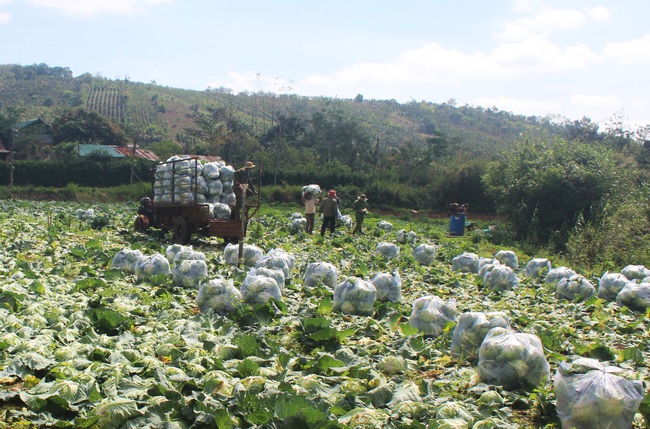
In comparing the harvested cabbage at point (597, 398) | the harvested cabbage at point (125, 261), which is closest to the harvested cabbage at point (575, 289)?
the harvested cabbage at point (597, 398)

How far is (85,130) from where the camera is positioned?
6053 cm

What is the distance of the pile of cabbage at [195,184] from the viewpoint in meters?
14.6

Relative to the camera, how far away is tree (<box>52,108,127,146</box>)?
59.8 m

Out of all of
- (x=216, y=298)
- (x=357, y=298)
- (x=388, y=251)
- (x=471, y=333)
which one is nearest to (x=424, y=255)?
(x=388, y=251)

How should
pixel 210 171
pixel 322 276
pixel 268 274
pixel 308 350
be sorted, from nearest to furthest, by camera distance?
pixel 308 350 → pixel 268 274 → pixel 322 276 → pixel 210 171

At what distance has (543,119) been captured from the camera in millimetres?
149125

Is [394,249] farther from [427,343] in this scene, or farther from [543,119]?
[543,119]

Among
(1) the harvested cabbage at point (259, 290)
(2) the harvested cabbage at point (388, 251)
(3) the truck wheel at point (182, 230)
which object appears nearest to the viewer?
(1) the harvested cabbage at point (259, 290)

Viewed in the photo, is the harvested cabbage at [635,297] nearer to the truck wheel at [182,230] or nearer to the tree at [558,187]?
the truck wheel at [182,230]

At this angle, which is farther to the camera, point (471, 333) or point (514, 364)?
point (471, 333)

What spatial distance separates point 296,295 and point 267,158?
3866 cm

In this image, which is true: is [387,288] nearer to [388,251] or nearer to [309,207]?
[388,251]

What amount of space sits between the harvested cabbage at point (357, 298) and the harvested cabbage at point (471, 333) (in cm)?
174

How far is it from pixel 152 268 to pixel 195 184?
17.2 feet
